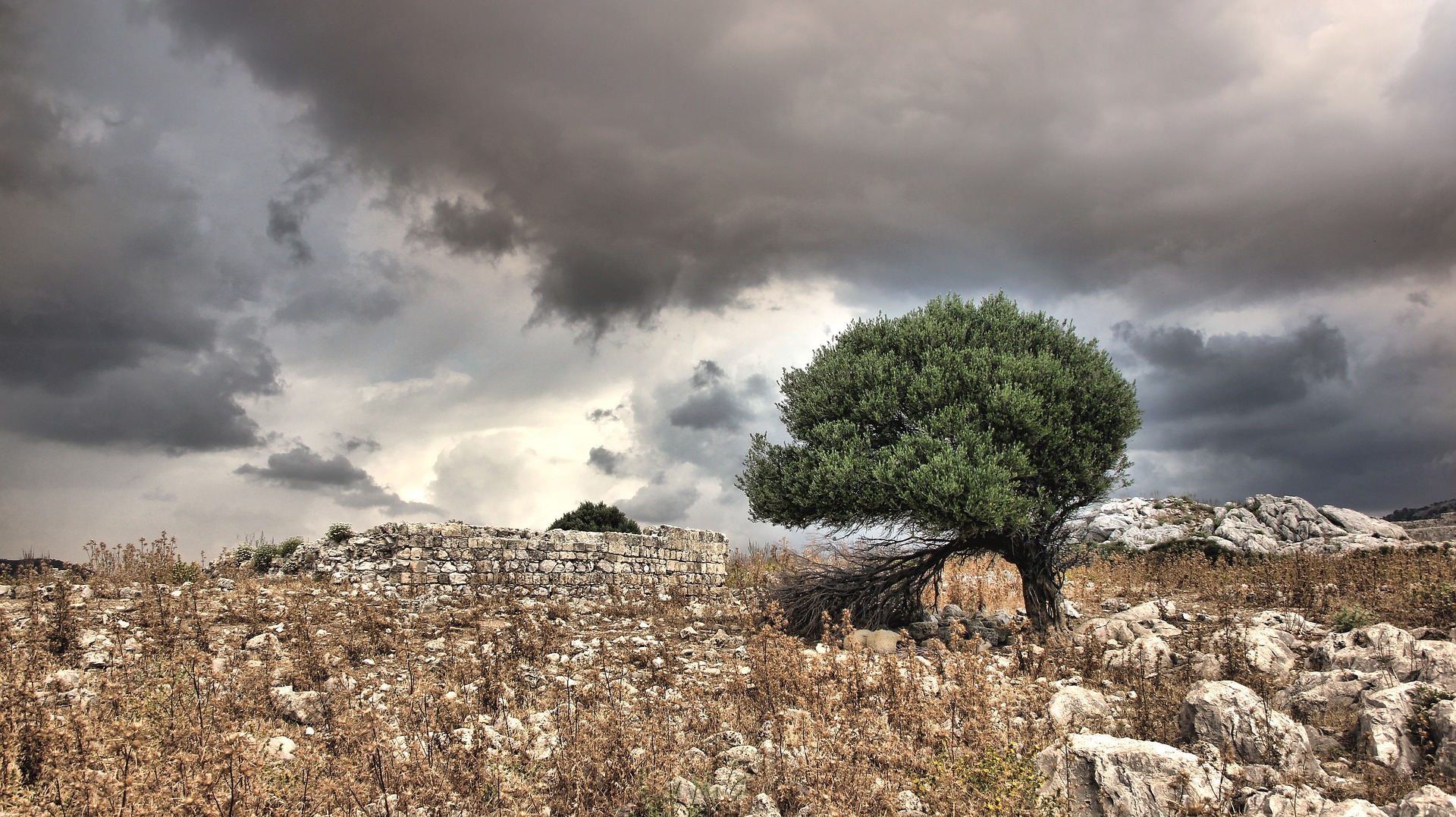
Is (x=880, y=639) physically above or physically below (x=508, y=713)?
above

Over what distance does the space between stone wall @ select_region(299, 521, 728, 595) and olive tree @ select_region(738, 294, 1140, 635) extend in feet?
19.9

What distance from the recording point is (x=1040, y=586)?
15.4 metres

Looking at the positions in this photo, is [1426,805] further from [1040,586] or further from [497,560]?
[497,560]

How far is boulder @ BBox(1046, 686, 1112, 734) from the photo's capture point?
812cm

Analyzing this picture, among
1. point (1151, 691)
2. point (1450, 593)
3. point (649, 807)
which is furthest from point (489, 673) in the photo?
point (1450, 593)

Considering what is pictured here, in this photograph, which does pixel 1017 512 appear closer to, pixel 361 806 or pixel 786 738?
pixel 786 738

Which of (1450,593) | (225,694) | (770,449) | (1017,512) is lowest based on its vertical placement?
(225,694)

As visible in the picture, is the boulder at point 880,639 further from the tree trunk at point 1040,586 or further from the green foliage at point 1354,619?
the green foliage at point 1354,619

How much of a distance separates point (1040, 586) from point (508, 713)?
36.5 feet

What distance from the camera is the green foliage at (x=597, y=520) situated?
80.4 feet

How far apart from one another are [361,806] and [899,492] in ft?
34.9

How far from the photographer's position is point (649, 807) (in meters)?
5.68

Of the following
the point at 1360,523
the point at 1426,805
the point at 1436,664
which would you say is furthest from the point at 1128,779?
the point at 1360,523

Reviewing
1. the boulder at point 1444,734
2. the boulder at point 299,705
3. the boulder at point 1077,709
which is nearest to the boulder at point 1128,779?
the boulder at point 1077,709
